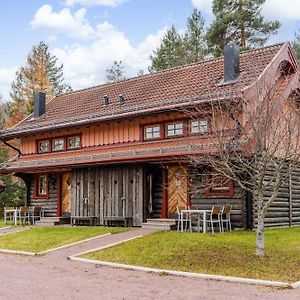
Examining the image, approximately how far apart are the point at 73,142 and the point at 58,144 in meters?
1.07

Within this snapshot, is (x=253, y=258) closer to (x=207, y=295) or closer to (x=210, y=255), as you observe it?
(x=210, y=255)

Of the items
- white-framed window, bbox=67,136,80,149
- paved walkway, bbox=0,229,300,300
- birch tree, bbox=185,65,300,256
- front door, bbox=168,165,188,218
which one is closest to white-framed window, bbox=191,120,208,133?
birch tree, bbox=185,65,300,256

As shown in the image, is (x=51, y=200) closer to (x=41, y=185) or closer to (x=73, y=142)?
(x=41, y=185)

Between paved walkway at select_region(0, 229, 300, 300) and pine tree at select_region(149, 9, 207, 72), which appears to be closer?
paved walkway at select_region(0, 229, 300, 300)

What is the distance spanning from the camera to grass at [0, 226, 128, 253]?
1608 centimetres

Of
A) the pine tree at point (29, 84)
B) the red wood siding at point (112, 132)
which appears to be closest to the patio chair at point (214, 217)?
the red wood siding at point (112, 132)

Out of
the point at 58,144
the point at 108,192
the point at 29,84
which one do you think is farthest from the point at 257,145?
the point at 29,84

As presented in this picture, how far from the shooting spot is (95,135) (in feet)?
73.3

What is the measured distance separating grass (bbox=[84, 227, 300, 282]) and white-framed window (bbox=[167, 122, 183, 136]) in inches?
188

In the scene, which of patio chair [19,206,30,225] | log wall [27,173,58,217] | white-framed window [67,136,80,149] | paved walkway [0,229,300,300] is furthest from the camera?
log wall [27,173,58,217]

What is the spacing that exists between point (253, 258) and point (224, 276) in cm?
199

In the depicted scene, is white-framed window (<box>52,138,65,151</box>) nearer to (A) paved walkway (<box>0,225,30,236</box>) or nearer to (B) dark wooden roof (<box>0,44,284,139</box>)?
(B) dark wooden roof (<box>0,44,284,139</box>)

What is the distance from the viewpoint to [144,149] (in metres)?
19.6

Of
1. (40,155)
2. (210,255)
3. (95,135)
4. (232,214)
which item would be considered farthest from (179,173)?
(40,155)
